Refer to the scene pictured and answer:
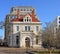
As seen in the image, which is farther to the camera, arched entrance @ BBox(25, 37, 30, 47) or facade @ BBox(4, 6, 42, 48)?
arched entrance @ BBox(25, 37, 30, 47)

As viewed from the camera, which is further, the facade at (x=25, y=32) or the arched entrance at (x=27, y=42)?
the arched entrance at (x=27, y=42)

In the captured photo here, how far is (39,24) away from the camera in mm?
91250

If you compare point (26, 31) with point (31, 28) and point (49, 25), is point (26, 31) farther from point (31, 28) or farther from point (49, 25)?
point (49, 25)

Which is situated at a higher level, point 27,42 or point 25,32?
point 25,32

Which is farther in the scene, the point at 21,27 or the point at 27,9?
the point at 27,9

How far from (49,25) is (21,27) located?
113ft

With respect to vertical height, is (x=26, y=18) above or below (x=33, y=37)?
above

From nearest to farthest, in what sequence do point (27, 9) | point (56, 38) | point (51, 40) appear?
point (51, 40)
point (56, 38)
point (27, 9)

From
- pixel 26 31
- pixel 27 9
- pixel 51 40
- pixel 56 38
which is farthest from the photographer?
pixel 27 9

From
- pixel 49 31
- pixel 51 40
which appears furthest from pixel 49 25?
pixel 51 40

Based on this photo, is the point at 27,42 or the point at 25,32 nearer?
the point at 25,32

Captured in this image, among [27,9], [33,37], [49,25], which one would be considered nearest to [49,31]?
[49,25]

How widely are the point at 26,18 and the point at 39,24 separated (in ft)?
18.4

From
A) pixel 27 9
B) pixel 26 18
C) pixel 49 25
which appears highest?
pixel 27 9
